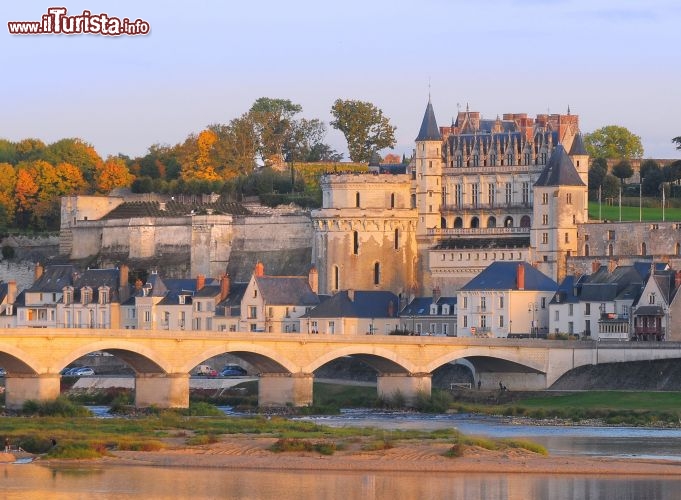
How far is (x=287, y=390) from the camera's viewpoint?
263ft

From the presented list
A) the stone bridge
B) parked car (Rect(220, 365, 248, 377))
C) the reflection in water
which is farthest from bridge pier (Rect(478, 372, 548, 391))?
the reflection in water

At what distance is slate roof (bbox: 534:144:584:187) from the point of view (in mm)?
99750

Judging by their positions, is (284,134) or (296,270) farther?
(284,134)

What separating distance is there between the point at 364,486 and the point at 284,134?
80363 mm

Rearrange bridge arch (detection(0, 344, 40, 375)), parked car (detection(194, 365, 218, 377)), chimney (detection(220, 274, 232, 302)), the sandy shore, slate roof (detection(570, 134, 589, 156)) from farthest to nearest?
slate roof (detection(570, 134, 589, 156)) → chimney (detection(220, 274, 232, 302)) → parked car (detection(194, 365, 218, 377)) → bridge arch (detection(0, 344, 40, 375)) → the sandy shore

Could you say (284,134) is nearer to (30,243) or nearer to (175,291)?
(30,243)

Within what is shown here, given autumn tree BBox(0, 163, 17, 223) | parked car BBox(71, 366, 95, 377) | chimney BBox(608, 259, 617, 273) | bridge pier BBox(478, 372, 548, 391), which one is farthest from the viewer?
autumn tree BBox(0, 163, 17, 223)

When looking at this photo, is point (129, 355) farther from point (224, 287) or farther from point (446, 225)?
point (446, 225)

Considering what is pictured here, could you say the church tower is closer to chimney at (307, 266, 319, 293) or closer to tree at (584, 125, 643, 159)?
chimney at (307, 266, 319, 293)

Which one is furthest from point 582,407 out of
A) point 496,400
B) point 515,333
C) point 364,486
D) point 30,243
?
point 30,243

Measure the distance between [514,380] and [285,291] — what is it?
600 inches

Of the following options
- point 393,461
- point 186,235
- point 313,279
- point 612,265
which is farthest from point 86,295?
point 393,461

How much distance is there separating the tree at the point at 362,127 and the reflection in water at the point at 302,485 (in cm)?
7094

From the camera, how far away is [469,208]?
349 ft
